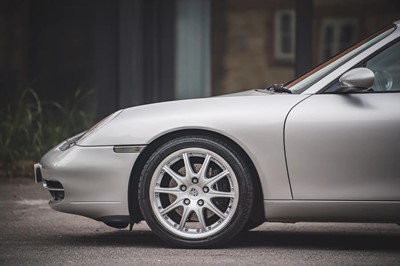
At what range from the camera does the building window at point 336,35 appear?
14695 millimetres

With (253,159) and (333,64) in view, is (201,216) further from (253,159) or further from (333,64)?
(333,64)

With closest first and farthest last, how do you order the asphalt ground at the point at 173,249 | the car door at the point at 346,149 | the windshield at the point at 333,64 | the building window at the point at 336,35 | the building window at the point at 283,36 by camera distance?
the asphalt ground at the point at 173,249 → the car door at the point at 346,149 → the windshield at the point at 333,64 → the building window at the point at 336,35 → the building window at the point at 283,36

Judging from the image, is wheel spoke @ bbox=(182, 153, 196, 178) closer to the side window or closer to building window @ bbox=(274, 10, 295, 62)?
the side window

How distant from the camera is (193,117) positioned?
20.8 feet

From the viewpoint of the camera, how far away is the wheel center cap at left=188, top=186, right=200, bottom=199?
6312mm

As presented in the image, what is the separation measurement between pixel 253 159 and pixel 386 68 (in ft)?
3.48

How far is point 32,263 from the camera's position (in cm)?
590

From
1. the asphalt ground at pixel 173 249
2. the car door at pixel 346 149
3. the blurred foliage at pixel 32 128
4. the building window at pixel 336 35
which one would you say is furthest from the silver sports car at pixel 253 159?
the building window at pixel 336 35

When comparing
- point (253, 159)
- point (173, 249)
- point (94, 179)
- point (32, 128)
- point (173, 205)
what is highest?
point (253, 159)

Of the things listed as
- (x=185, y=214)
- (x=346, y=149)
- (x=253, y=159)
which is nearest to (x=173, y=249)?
(x=185, y=214)

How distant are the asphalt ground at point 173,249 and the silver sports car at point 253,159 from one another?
0.70ft

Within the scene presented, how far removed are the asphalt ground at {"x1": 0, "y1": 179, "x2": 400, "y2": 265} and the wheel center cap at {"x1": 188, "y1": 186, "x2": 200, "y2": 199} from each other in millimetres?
344

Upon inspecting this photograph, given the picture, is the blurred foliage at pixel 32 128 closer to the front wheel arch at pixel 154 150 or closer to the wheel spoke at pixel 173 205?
the front wheel arch at pixel 154 150

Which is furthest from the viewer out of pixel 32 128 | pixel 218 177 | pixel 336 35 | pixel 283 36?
pixel 283 36
